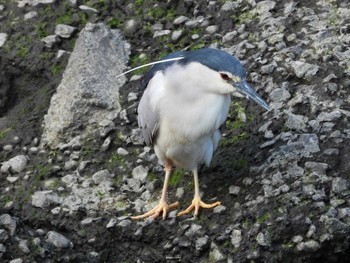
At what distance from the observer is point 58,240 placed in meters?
5.37

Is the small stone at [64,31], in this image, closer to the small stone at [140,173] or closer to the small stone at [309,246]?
the small stone at [140,173]

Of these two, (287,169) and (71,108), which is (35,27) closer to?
(71,108)

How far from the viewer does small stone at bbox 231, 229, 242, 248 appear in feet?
16.8

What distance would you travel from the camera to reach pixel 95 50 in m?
6.52

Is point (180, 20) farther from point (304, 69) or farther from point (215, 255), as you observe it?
point (215, 255)

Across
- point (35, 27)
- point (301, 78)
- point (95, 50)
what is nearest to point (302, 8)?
point (301, 78)

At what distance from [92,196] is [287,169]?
46.9 inches

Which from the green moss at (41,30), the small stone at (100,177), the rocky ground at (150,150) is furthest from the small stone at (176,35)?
the small stone at (100,177)

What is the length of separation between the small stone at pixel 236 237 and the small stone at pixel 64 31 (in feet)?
7.67

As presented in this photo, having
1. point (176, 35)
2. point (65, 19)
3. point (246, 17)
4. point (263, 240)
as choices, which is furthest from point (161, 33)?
point (263, 240)

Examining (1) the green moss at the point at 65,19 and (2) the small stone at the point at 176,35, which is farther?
(1) the green moss at the point at 65,19

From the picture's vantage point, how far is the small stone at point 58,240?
5.35 meters

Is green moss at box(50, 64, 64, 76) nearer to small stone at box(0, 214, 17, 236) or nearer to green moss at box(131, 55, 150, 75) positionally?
green moss at box(131, 55, 150, 75)

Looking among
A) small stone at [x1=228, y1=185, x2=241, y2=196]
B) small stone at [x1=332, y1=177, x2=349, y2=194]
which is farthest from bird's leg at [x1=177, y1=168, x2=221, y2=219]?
small stone at [x1=332, y1=177, x2=349, y2=194]
